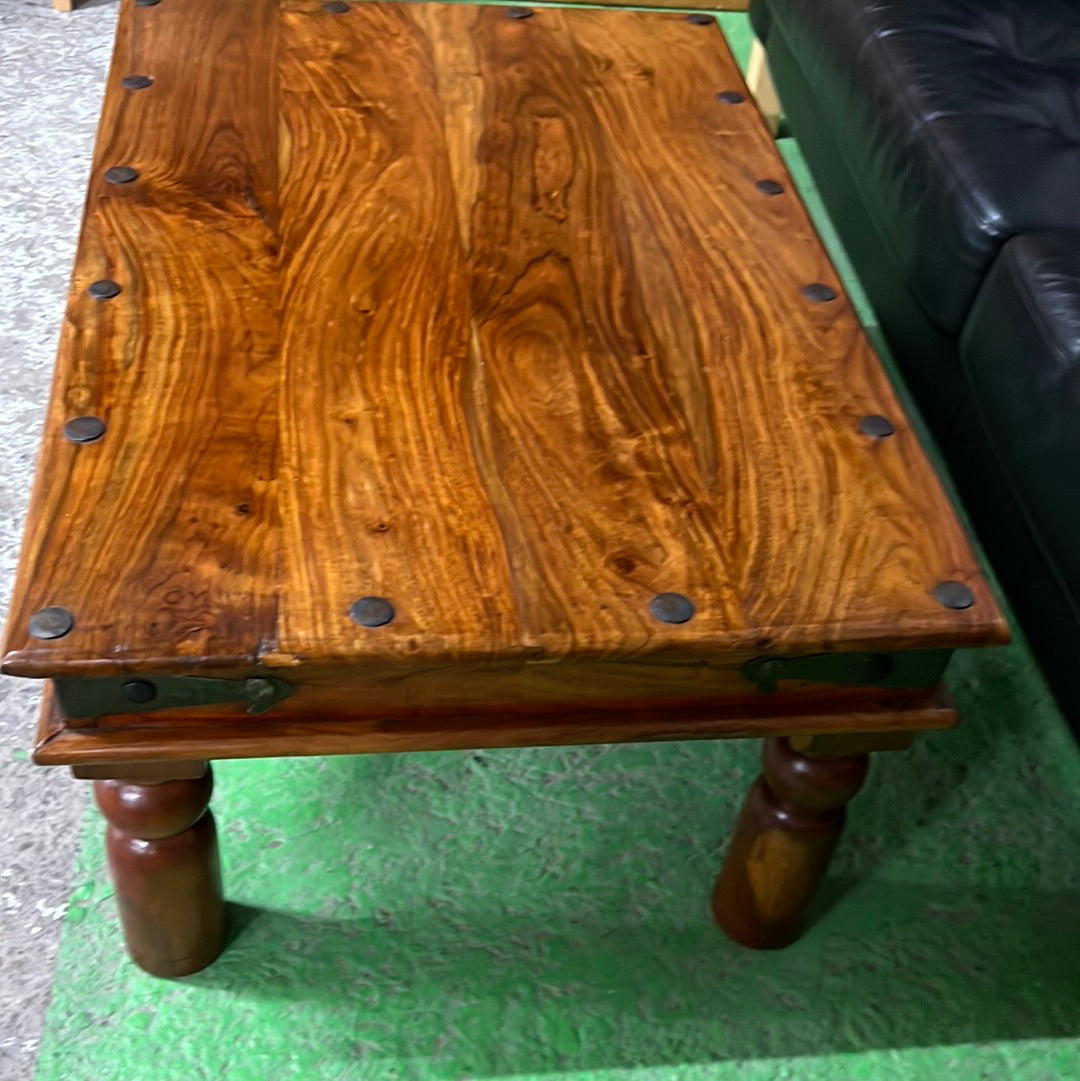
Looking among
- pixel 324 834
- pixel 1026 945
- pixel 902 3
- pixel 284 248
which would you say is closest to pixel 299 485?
pixel 284 248

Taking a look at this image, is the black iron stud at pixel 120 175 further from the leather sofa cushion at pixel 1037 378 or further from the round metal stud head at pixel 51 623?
the leather sofa cushion at pixel 1037 378

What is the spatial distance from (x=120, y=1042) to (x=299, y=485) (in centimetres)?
50

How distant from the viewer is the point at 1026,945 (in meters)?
1.15

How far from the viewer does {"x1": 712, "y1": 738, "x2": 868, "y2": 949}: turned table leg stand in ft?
3.17

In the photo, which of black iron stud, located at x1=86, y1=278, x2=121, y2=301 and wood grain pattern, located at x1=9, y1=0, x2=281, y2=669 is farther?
black iron stud, located at x1=86, y1=278, x2=121, y2=301

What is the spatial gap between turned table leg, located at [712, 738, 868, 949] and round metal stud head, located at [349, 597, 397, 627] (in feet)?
1.16

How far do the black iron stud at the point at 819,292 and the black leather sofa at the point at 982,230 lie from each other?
22cm

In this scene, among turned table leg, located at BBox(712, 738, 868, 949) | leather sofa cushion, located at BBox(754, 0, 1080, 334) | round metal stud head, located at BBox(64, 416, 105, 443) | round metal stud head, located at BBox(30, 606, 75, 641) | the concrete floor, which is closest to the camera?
round metal stud head, located at BBox(30, 606, 75, 641)

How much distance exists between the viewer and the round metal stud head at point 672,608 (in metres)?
0.80

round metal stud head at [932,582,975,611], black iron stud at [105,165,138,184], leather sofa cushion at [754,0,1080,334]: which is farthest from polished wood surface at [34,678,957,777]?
leather sofa cushion at [754,0,1080,334]

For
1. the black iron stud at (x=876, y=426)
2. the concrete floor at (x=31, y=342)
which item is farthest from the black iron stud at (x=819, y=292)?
the concrete floor at (x=31, y=342)

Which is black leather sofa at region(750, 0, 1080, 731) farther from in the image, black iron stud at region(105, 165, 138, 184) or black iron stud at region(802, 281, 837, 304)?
black iron stud at region(105, 165, 138, 184)

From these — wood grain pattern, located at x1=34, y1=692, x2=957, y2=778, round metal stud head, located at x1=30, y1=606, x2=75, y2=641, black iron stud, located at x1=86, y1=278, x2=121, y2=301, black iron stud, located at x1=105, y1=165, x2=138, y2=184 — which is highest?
black iron stud, located at x1=105, y1=165, x2=138, y2=184

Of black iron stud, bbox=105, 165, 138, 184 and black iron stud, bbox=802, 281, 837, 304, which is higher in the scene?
black iron stud, bbox=105, 165, 138, 184
